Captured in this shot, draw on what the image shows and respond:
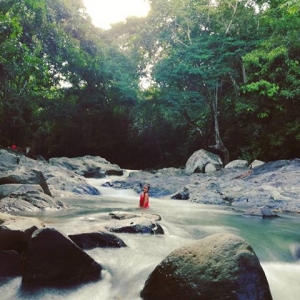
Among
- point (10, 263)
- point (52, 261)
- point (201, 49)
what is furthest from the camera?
point (201, 49)

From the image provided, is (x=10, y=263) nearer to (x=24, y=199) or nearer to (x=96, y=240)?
(x=96, y=240)

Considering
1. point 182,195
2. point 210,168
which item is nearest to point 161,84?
point 210,168

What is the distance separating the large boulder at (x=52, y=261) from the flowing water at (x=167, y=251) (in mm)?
131

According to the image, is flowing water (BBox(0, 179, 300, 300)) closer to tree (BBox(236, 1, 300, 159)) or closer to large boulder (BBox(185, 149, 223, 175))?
tree (BBox(236, 1, 300, 159))

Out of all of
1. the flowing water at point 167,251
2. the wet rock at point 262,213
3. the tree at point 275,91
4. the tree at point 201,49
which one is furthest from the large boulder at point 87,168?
the wet rock at point 262,213

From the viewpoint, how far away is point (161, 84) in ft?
82.1

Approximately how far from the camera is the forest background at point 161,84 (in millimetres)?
17328

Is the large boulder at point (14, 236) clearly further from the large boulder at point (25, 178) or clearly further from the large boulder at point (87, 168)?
the large boulder at point (87, 168)

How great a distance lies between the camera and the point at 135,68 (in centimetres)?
2616

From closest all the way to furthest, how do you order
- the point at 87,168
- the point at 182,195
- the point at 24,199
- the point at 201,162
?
the point at 24,199, the point at 182,195, the point at 201,162, the point at 87,168

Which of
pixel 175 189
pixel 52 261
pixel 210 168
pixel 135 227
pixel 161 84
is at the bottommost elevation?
pixel 52 261

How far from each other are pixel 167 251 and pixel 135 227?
813 mm

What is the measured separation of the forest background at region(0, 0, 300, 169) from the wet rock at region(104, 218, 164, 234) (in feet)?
32.9

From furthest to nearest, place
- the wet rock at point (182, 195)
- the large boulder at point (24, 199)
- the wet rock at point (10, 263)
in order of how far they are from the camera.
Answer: the wet rock at point (182, 195) < the large boulder at point (24, 199) < the wet rock at point (10, 263)
